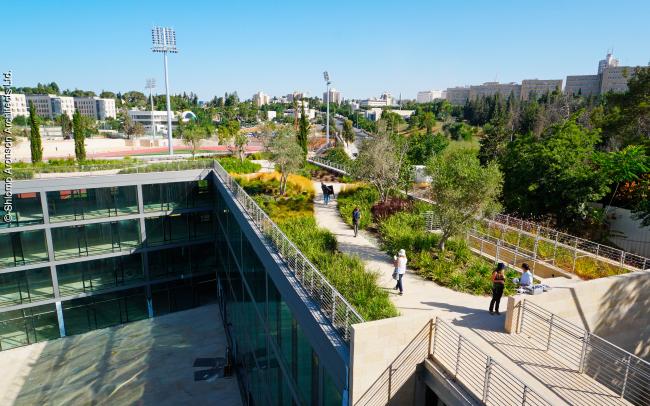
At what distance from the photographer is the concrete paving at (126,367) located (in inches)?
766

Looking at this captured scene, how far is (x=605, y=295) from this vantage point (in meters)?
10.8

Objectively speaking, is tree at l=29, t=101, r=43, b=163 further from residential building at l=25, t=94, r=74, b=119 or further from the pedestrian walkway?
residential building at l=25, t=94, r=74, b=119

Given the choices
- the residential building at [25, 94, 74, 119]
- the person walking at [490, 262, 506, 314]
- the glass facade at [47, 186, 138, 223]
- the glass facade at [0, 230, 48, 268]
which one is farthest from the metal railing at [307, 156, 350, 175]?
the residential building at [25, 94, 74, 119]

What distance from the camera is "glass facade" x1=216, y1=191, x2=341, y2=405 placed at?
937 cm

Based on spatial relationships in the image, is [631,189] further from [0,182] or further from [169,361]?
[0,182]

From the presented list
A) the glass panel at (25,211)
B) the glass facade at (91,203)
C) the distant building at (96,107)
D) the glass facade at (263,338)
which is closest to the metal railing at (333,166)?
the glass facade at (263,338)

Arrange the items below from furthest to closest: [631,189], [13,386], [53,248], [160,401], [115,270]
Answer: [115,270] < [53,248] < [631,189] < [13,386] < [160,401]

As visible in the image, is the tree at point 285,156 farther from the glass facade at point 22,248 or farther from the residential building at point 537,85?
the residential building at point 537,85

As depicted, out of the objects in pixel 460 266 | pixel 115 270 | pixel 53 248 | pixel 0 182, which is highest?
pixel 0 182

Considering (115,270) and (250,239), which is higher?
(250,239)

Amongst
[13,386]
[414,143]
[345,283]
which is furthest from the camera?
[414,143]

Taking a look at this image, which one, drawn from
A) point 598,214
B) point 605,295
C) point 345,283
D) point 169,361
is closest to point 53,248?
point 169,361

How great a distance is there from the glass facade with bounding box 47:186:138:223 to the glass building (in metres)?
0.05

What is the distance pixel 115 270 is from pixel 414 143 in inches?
1403
